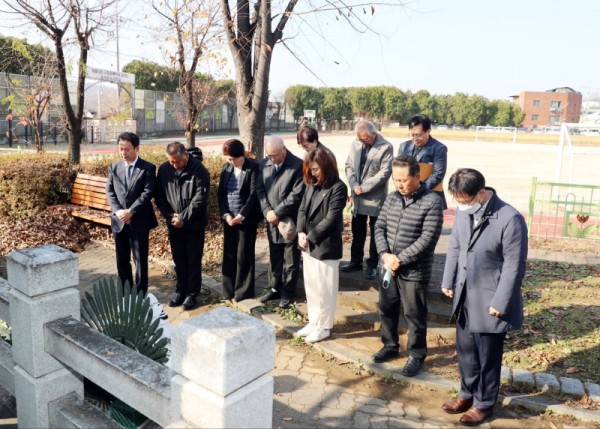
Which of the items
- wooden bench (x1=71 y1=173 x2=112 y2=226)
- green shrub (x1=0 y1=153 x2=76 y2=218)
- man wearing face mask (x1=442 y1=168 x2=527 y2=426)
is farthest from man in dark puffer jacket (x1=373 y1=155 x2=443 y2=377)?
green shrub (x1=0 y1=153 x2=76 y2=218)

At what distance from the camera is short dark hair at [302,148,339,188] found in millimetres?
4816

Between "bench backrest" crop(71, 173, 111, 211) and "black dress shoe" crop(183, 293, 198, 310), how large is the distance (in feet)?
11.7

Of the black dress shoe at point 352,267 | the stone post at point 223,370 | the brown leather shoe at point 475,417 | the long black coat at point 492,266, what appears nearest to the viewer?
the stone post at point 223,370

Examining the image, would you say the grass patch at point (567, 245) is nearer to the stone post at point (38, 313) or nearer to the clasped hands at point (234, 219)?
the clasped hands at point (234, 219)

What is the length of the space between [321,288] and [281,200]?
113 cm

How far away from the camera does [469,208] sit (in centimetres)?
365

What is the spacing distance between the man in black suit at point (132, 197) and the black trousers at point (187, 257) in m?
0.34

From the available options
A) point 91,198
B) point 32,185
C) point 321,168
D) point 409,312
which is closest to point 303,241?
point 321,168

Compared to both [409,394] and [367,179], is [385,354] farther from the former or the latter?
[367,179]

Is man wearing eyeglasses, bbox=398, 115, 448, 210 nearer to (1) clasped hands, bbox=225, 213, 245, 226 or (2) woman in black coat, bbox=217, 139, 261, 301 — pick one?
(2) woman in black coat, bbox=217, 139, 261, 301

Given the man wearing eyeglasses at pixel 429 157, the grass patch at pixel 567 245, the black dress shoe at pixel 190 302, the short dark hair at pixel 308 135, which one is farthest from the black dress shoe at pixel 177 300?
the grass patch at pixel 567 245

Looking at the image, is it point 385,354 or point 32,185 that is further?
point 32,185

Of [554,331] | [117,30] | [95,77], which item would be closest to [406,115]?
[95,77]

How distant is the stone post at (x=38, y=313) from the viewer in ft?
9.53
